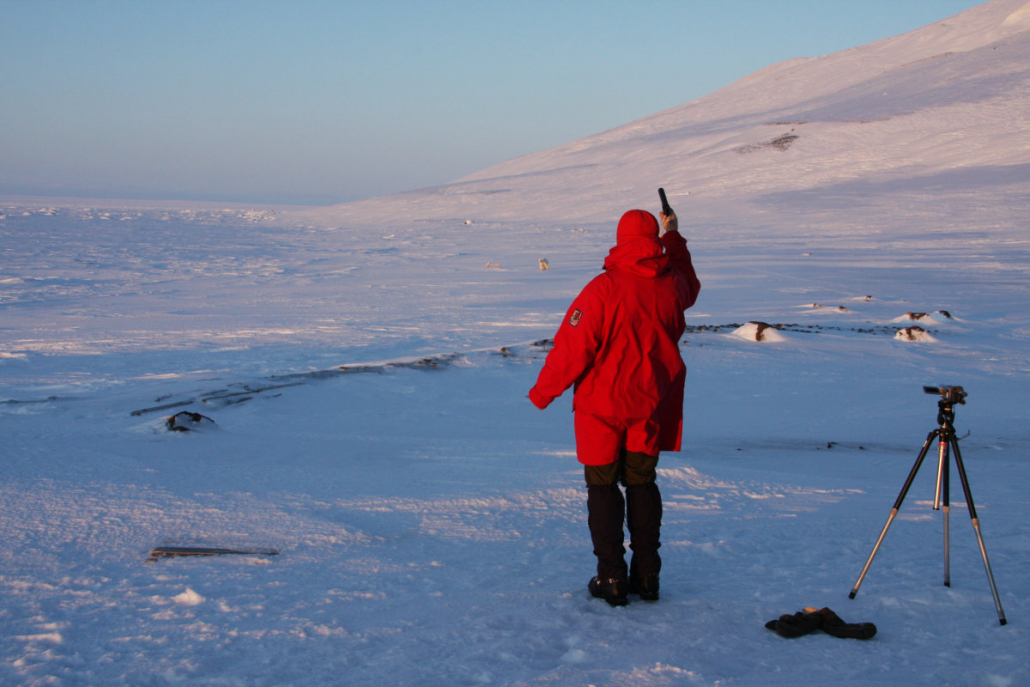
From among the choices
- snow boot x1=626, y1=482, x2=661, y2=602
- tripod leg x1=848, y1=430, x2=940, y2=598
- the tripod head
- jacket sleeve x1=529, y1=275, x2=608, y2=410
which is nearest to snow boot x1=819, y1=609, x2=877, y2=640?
tripod leg x1=848, y1=430, x2=940, y2=598

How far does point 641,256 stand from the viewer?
8.61ft

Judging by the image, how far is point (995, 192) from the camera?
110 feet

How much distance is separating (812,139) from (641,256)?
5239cm

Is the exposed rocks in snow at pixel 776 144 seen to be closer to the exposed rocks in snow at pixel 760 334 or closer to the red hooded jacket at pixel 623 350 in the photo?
the exposed rocks in snow at pixel 760 334

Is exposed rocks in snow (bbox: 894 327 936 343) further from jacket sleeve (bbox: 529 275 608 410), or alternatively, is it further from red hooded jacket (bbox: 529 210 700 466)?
jacket sleeve (bbox: 529 275 608 410)

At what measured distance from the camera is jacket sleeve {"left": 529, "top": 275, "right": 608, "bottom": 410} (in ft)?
8.65

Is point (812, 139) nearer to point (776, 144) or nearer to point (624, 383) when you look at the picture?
point (776, 144)

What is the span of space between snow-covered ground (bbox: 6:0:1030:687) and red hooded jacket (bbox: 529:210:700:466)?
64 cm

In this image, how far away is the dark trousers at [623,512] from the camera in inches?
107

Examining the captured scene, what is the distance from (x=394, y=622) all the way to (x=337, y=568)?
1.76 feet

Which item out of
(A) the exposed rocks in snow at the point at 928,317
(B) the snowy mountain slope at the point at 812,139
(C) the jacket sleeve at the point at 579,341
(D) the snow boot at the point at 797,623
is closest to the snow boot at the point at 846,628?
(D) the snow boot at the point at 797,623

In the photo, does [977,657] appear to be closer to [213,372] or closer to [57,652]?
[57,652]

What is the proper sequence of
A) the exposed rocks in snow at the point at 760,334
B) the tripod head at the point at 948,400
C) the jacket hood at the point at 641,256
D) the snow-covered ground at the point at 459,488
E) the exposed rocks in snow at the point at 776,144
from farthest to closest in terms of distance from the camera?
1. the exposed rocks in snow at the point at 776,144
2. the exposed rocks in snow at the point at 760,334
3. the jacket hood at the point at 641,256
4. the tripod head at the point at 948,400
5. the snow-covered ground at the point at 459,488

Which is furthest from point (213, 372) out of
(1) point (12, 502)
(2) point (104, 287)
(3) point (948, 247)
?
(3) point (948, 247)
